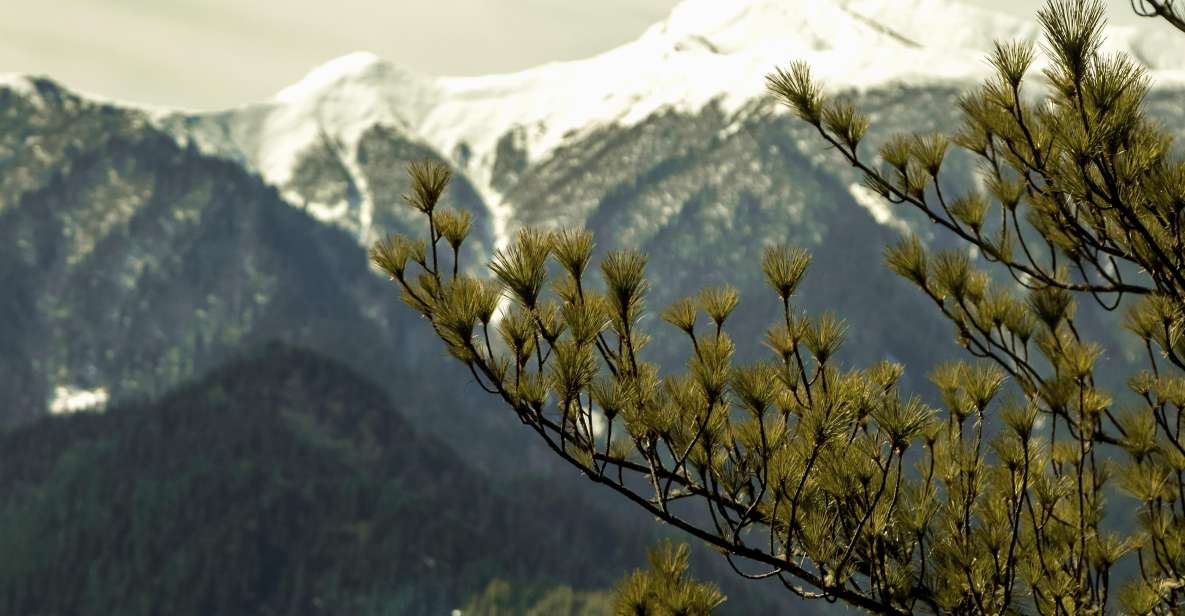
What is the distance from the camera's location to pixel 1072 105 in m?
6.47

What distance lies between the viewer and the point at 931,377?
8.07 m

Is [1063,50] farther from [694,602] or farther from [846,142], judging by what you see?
[694,602]

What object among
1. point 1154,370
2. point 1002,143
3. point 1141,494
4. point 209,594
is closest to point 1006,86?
point 1002,143

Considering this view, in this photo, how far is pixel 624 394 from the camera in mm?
6148

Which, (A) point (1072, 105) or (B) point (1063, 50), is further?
(A) point (1072, 105)

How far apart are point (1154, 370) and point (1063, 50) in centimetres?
236

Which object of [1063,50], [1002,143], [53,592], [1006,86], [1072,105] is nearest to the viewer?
[1063,50]

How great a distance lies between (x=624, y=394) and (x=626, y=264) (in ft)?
2.22

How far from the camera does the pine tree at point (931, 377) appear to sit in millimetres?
6117

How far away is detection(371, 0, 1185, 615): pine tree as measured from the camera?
6.12m

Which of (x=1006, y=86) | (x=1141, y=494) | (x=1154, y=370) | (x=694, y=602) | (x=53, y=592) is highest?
(x=53, y=592)

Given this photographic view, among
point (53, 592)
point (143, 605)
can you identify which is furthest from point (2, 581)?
point (143, 605)

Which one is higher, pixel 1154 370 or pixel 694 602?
pixel 1154 370

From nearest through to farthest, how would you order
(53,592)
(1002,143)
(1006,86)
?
(1006,86), (1002,143), (53,592)
